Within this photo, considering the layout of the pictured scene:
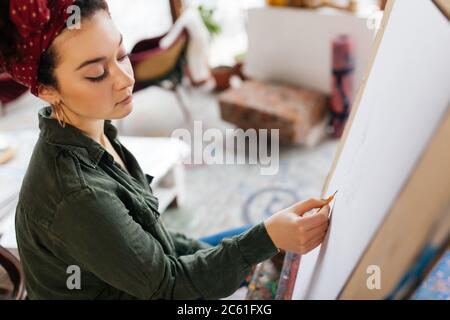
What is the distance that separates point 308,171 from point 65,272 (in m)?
2.02

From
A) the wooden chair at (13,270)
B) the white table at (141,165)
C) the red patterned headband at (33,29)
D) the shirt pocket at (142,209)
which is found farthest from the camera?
the white table at (141,165)

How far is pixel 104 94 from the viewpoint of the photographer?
0.72 metres

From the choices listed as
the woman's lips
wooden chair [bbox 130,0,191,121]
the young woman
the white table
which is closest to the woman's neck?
the young woman

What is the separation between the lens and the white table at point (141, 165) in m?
1.31

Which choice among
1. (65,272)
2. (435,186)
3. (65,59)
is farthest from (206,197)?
(435,186)

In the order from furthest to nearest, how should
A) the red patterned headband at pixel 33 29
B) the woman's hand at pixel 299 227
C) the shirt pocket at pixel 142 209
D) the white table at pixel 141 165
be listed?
the white table at pixel 141 165
the shirt pocket at pixel 142 209
the woman's hand at pixel 299 227
the red patterned headband at pixel 33 29

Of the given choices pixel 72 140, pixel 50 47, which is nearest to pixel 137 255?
pixel 72 140

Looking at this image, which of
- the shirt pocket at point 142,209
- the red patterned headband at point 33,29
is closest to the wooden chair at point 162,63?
the shirt pocket at point 142,209

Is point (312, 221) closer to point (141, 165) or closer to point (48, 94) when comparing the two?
point (48, 94)

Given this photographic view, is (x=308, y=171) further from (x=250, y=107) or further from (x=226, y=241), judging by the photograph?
(x=226, y=241)

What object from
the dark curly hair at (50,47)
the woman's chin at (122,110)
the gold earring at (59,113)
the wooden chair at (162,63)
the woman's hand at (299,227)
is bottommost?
the wooden chair at (162,63)

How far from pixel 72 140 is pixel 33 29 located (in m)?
0.22

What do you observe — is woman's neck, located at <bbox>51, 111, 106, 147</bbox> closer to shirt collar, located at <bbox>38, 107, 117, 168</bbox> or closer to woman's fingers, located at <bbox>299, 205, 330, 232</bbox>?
shirt collar, located at <bbox>38, 107, 117, 168</bbox>

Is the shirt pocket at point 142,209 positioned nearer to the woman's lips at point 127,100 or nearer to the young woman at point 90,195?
the young woman at point 90,195
